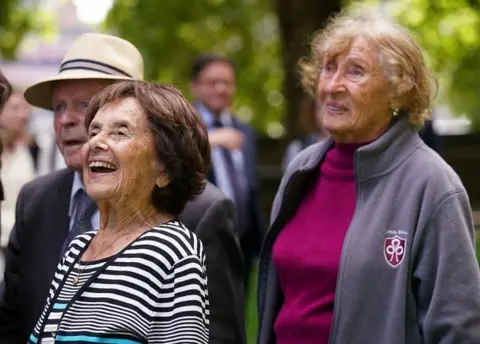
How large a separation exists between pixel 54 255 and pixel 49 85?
81 centimetres

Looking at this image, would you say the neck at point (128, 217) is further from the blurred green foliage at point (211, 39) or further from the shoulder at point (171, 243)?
the blurred green foliage at point (211, 39)

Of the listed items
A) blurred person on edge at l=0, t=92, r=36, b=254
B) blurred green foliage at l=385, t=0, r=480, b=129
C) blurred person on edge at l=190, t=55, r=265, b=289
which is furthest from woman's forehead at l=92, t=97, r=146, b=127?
blurred green foliage at l=385, t=0, r=480, b=129

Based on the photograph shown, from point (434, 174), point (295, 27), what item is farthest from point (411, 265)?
point (295, 27)

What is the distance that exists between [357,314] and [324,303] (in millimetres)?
186

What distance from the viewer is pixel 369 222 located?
15.5 ft

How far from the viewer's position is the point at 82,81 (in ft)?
16.5

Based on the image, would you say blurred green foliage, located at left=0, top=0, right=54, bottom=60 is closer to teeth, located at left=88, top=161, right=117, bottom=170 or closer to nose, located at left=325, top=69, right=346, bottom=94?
nose, located at left=325, top=69, right=346, bottom=94

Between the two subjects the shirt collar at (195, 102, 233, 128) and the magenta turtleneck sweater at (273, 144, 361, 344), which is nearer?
the magenta turtleneck sweater at (273, 144, 361, 344)

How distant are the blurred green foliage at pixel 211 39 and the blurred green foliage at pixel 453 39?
2.72 meters

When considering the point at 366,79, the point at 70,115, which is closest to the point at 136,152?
the point at 70,115

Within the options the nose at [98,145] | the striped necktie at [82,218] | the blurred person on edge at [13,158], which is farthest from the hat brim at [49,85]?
the blurred person on edge at [13,158]

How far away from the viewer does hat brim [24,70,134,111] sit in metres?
4.98

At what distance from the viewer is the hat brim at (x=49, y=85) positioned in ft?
16.3

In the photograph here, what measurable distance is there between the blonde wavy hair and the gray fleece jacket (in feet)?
1.01
